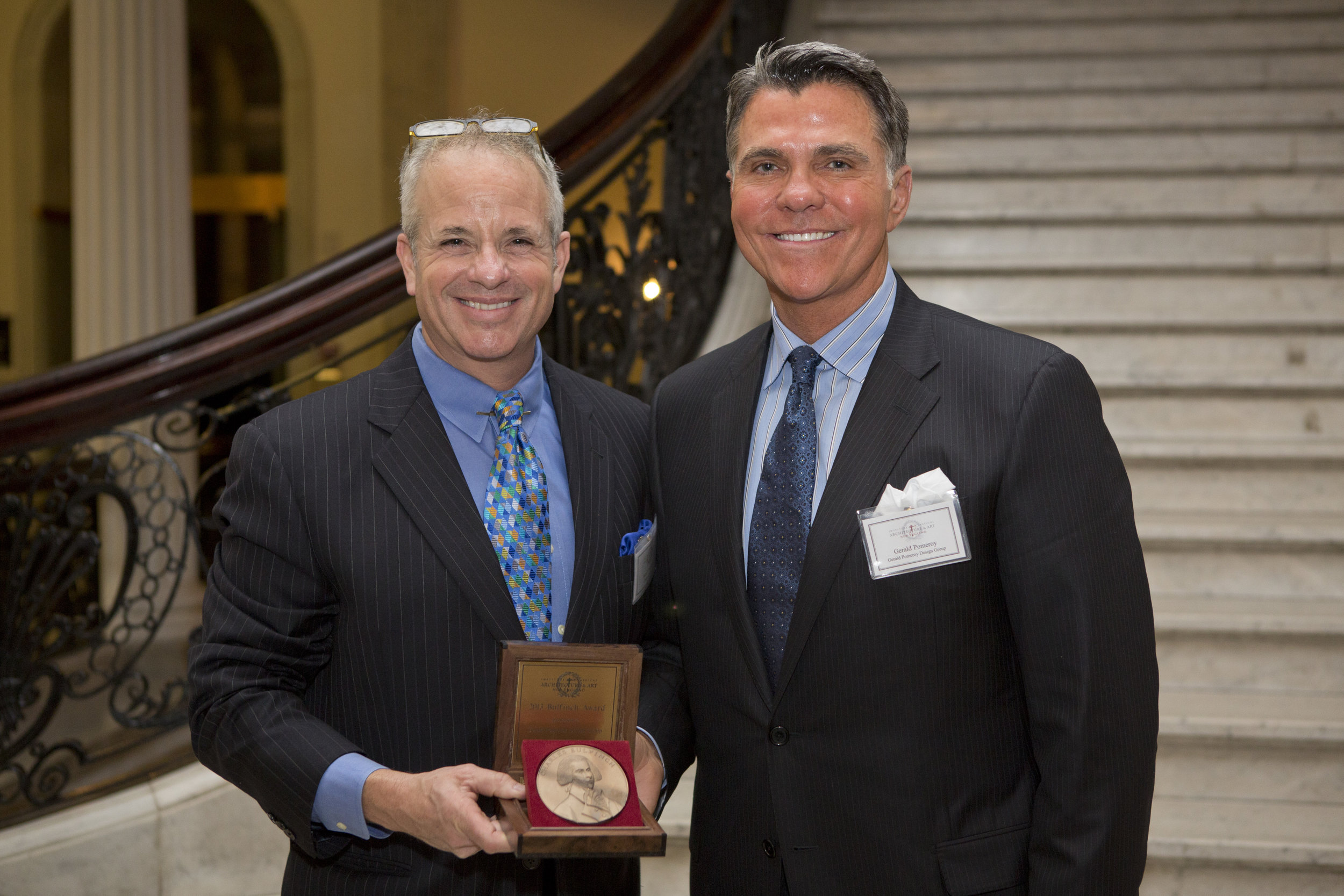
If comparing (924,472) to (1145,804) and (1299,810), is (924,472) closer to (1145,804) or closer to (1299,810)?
(1145,804)

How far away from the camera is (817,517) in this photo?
1541mm

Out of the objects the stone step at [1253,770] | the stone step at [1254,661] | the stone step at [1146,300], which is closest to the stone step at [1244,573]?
the stone step at [1254,661]

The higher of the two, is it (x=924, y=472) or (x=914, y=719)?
(x=924, y=472)

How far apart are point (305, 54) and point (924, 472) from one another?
29.2 feet

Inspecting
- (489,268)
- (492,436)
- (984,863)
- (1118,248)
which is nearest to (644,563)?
(492,436)

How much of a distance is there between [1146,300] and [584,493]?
3.25 meters

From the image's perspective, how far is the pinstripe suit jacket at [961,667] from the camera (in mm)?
1458

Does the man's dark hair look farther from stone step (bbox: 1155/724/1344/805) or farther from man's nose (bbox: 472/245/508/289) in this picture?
stone step (bbox: 1155/724/1344/805)

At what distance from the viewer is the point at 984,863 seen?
59.6 inches

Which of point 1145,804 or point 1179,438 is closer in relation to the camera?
point 1145,804

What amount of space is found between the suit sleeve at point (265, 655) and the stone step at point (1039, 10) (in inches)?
188

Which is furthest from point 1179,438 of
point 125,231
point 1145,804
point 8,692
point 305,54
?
point 305,54

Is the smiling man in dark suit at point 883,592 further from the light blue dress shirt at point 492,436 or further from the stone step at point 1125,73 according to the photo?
the stone step at point 1125,73

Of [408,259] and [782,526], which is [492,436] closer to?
[408,259]
